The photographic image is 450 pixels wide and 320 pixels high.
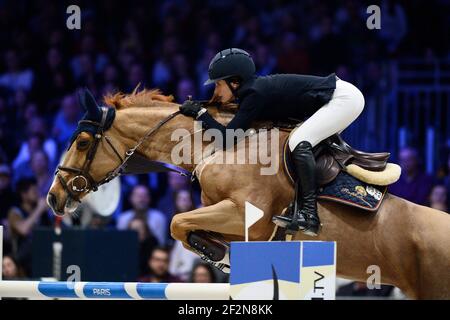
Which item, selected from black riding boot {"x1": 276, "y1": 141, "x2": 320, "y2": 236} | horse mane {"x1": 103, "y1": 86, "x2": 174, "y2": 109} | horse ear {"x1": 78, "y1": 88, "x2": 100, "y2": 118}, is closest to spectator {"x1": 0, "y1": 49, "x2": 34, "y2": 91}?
horse mane {"x1": 103, "y1": 86, "x2": 174, "y2": 109}

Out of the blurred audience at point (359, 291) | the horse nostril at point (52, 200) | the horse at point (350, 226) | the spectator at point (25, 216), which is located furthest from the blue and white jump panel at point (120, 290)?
the spectator at point (25, 216)

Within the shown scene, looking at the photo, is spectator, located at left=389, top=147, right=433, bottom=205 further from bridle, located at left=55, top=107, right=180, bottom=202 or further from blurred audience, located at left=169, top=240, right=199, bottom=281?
bridle, located at left=55, top=107, right=180, bottom=202

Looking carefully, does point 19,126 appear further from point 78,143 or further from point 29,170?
point 78,143

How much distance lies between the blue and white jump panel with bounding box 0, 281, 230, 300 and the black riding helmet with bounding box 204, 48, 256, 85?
1579mm

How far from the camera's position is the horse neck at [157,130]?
664 cm

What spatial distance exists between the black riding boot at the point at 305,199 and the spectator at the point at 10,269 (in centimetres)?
403

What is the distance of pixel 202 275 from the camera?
29.9 feet

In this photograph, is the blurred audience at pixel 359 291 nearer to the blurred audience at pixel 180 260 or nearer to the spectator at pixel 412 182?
the spectator at pixel 412 182

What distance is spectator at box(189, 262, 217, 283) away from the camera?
→ 909 centimetres

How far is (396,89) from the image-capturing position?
11.1 m

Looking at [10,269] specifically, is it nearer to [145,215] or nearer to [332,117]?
[145,215]

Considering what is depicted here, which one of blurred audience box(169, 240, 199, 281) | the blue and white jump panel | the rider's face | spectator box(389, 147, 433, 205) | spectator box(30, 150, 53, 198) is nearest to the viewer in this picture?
the blue and white jump panel

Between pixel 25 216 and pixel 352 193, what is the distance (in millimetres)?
5448
